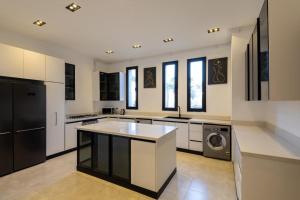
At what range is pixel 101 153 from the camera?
280cm

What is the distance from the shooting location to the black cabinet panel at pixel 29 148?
294 centimetres

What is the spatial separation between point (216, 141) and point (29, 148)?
13.0 feet

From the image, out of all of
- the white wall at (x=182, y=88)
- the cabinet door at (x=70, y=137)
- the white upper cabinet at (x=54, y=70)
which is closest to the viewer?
the white upper cabinet at (x=54, y=70)

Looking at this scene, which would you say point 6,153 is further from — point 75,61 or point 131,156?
point 75,61

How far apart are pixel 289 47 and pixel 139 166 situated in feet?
7.09

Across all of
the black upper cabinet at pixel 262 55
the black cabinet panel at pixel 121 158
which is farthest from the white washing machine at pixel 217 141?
the black cabinet panel at pixel 121 158

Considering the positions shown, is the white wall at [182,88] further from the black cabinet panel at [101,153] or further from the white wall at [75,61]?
the black cabinet panel at [101,153]

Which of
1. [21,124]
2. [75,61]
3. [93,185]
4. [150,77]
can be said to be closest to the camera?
[93,185]

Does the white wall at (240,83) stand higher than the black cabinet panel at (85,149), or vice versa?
the white wall at (240,83)

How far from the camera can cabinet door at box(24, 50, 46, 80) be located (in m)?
3.16

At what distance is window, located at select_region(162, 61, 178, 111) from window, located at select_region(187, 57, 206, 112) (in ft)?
1.30

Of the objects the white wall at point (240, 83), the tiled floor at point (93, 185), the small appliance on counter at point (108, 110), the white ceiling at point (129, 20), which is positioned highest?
the white ceiling at point (129, 20)

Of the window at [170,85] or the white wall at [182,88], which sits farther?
the window at [170,85]

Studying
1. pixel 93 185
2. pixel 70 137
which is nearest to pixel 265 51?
pixel 93 185
